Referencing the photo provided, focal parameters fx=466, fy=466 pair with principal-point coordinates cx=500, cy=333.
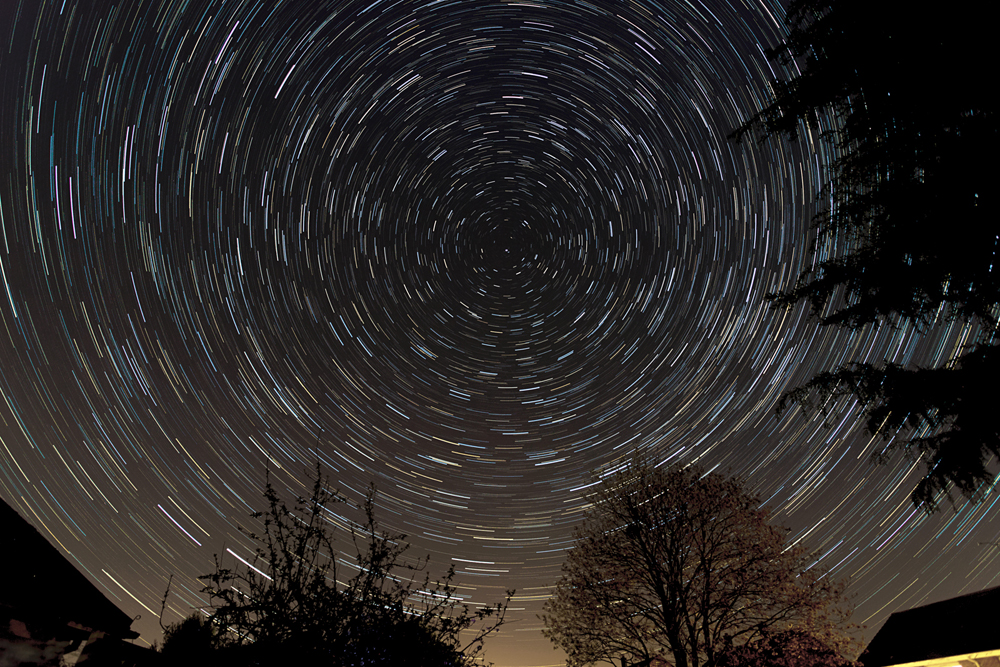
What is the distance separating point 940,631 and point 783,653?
13.1 m

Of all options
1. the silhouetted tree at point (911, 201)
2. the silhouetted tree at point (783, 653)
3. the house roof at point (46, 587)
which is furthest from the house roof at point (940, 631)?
the house roof at point (46, 587)

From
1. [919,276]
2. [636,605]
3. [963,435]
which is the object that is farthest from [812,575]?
[919,276]

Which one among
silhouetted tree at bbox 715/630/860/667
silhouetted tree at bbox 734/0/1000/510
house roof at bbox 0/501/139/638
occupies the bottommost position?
silhouetted tree at bbox 715/630/860/667

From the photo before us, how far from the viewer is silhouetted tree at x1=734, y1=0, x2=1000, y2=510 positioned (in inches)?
169

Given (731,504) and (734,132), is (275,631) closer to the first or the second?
(734,132)

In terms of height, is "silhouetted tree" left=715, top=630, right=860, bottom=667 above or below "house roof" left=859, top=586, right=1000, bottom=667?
below

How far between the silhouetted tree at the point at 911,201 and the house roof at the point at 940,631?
1320 centimetres

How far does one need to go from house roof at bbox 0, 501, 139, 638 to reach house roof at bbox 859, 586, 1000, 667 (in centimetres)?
2116

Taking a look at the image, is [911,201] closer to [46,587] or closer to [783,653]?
[783,653]

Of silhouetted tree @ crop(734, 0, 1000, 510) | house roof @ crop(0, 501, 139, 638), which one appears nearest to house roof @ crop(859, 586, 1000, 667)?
silhouetted tree @ crop(734, 0, 1000, 510)

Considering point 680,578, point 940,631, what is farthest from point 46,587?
point 940,631

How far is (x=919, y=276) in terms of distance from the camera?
4.79 m

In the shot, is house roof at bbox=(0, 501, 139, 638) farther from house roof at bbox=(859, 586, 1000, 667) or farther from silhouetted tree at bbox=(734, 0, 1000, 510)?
house roof at bbox=(859, 586, 1000, 667)

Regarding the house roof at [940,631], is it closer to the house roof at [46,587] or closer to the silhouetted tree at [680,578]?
the silhouetted tree at [680,578]
